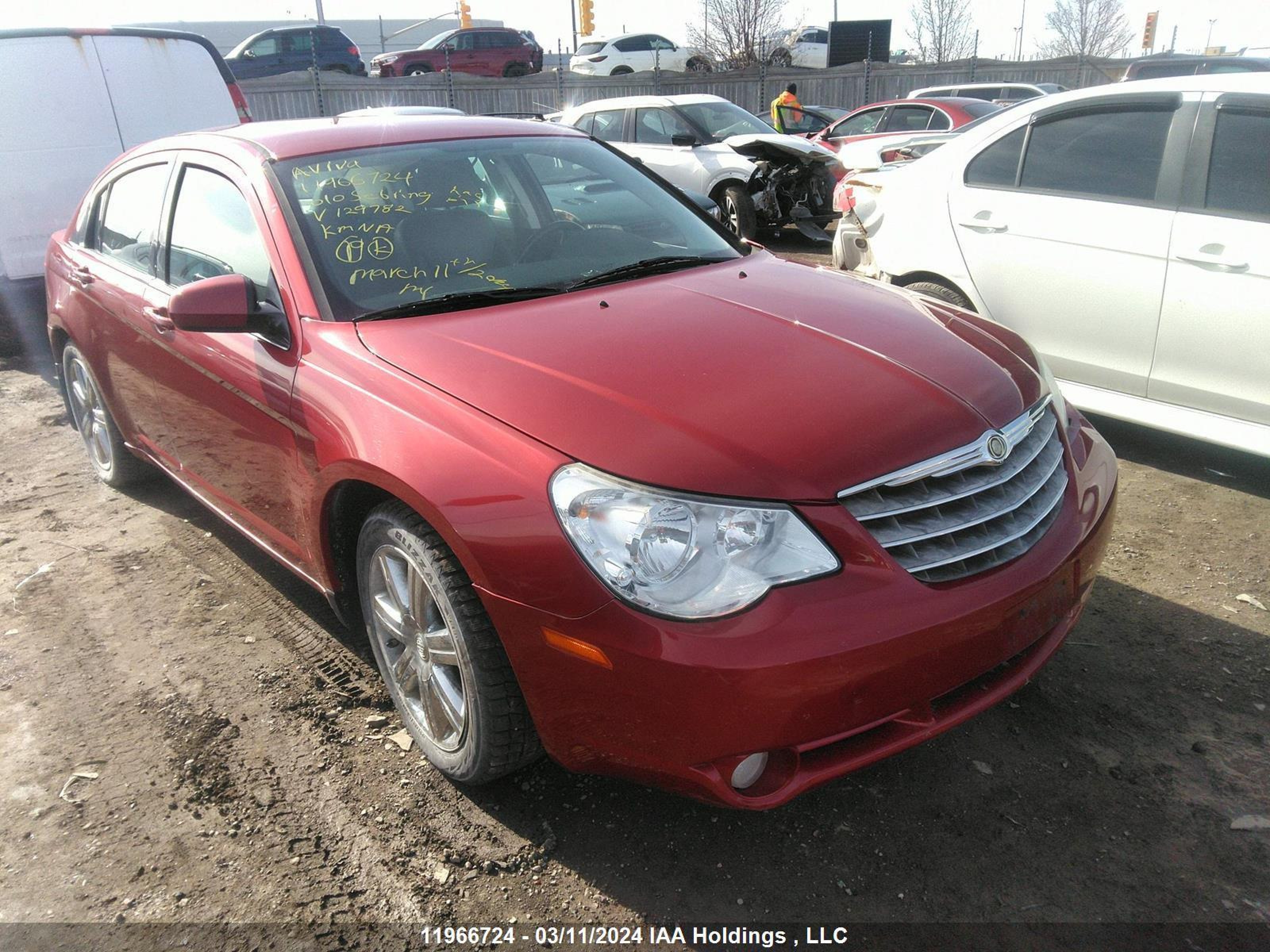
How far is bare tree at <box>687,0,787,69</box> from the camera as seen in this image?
34.9 m

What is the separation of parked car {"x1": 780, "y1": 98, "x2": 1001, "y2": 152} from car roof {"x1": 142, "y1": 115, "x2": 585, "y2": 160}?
29.7 ft

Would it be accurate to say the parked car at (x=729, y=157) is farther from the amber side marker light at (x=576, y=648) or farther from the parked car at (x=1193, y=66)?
the amber side marker light at (x=576, y=648)

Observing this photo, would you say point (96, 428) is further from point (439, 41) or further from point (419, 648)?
point (439, 41)

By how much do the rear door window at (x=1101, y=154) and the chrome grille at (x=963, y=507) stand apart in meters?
2.40

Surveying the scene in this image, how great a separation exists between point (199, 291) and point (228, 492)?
90 cm

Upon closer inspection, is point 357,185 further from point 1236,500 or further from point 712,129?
point 712,129

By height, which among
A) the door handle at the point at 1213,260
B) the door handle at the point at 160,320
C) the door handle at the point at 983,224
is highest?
the door handle at the point at 160,320

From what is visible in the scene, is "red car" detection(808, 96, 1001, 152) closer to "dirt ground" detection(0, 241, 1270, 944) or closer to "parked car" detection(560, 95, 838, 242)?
"parked car" detection(560, 95, 838, 242)

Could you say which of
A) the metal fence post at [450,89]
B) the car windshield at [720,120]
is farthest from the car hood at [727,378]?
the metal fence post at [450,89]

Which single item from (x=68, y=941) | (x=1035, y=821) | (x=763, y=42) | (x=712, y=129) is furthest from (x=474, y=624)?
(x=763, y=42)

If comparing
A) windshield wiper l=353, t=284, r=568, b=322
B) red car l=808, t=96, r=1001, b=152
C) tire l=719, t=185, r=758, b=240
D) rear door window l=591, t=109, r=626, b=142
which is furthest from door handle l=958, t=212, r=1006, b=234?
red car l=808, t=96, r=1001, b=152

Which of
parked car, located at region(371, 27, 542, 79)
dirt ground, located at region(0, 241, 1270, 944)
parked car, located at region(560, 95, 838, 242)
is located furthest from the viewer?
parked car, located at region(371, 27, 542, 79)

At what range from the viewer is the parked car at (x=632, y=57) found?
1169 inches

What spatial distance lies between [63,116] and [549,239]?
5.62m
